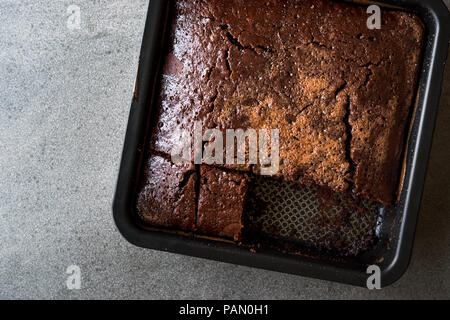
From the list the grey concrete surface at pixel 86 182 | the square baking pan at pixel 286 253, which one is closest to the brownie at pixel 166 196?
the square baking pan at pixel 286 253

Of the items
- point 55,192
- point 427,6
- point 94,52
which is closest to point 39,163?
point 55,192

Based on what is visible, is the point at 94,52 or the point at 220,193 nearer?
the point at 220,193

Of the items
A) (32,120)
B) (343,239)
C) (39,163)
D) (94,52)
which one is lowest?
(343,239)

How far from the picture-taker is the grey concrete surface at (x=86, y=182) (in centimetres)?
138

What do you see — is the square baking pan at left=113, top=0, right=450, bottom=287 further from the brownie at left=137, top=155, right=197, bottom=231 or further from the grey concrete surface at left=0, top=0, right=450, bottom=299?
the grey concrete surface at left=0, top=0, right=450, bottom=299

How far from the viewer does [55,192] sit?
143 cm

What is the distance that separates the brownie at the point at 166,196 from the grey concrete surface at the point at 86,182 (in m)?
0.31

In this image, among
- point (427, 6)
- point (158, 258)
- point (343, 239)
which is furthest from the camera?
point (158, 258)

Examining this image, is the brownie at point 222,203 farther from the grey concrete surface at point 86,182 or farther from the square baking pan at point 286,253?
the grey concrete surface at point 86,182

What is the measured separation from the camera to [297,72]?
1110mm

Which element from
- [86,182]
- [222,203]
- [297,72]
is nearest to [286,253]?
[222,203]

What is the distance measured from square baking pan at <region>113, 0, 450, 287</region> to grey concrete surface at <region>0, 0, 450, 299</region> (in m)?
0.30

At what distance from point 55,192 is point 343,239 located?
1124 mm

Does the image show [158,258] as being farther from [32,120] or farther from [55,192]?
[32,120]
